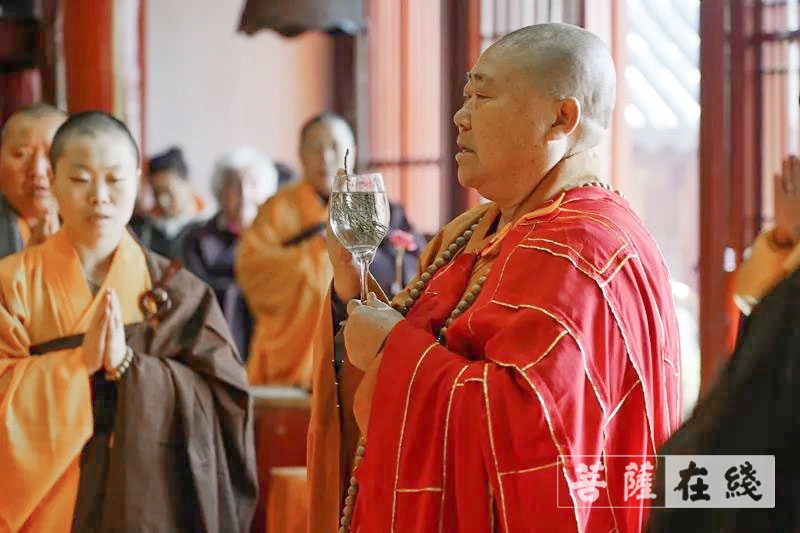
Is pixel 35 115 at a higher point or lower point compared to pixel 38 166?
higher

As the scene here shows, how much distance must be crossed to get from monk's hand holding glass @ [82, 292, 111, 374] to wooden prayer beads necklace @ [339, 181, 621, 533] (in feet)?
2.34

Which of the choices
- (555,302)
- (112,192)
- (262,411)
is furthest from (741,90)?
(555,302)

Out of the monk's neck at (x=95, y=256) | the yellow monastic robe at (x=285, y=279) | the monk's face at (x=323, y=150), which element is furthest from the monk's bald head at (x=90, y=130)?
the yellow monastic robe at (x=285, y=279)

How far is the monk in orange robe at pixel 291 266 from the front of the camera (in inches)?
212

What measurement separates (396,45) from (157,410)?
14.5ft

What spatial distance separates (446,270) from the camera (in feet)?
7.75

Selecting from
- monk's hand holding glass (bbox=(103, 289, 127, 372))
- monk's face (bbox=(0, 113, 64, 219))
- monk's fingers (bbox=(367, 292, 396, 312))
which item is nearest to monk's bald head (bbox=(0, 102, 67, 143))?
monk's face (bbox=(0, 113, 64, 219))

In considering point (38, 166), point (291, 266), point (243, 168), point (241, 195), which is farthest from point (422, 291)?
point (243, 168)

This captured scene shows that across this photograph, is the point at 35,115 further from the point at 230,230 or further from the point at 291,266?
the point at 230,230

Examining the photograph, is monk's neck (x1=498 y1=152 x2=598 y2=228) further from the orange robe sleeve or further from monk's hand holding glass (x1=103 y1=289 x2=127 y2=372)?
the orange robe sleeve

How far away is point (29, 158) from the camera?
3.71 m

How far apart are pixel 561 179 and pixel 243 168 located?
4554mm

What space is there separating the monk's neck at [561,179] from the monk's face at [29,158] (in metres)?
1.86

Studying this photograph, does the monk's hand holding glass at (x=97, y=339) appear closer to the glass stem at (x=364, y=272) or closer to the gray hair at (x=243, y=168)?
the glass stem at (x=364, y=272)
